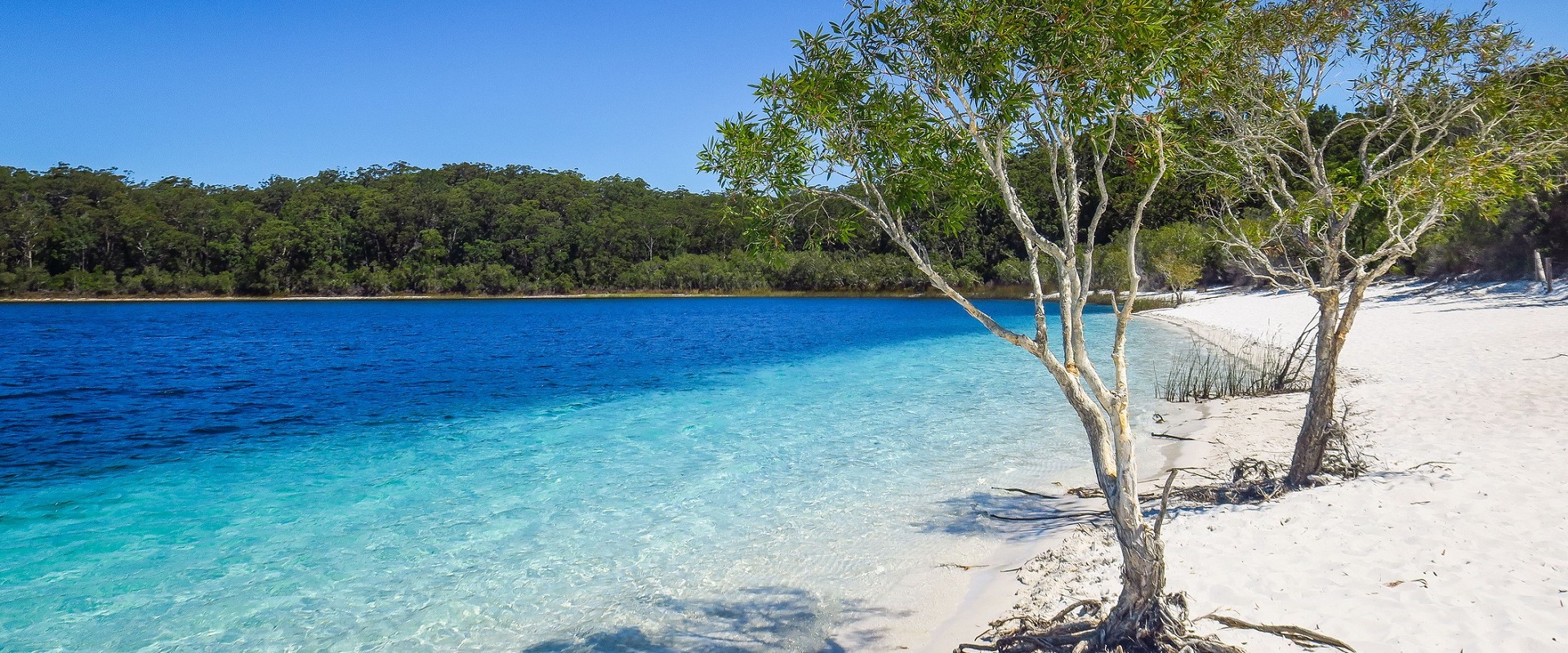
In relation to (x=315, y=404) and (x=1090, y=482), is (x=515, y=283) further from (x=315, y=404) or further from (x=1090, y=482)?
(x=1090, y=482)

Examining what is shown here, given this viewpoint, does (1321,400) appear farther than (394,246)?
No

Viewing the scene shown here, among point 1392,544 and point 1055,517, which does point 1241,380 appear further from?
point 1392,544

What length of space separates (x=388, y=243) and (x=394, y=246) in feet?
2.55

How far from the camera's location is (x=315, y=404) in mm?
18453

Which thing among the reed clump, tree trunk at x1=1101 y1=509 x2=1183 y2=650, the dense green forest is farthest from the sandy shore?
the dense green forest

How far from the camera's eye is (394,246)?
4355 inches

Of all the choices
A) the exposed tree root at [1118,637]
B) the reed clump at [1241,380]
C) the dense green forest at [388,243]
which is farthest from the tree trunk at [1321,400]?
the dense green forest at [388,243]

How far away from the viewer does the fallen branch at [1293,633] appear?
3.95 m

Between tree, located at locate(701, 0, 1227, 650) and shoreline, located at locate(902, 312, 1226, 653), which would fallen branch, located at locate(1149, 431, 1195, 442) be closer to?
shoreline, located at locate(902, 312, 1226, 653)

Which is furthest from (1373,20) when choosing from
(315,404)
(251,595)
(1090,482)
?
(315,404)

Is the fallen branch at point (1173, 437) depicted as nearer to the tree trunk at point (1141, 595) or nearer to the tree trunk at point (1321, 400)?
the tree trunk at point (1321, 400)

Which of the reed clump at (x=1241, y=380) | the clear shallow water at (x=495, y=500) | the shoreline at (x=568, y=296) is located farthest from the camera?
the shoreline at (x=568, y=296)

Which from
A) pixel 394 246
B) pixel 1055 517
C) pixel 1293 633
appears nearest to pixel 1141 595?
pixel 1293 633

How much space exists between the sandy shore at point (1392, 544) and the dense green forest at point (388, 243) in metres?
66.7
